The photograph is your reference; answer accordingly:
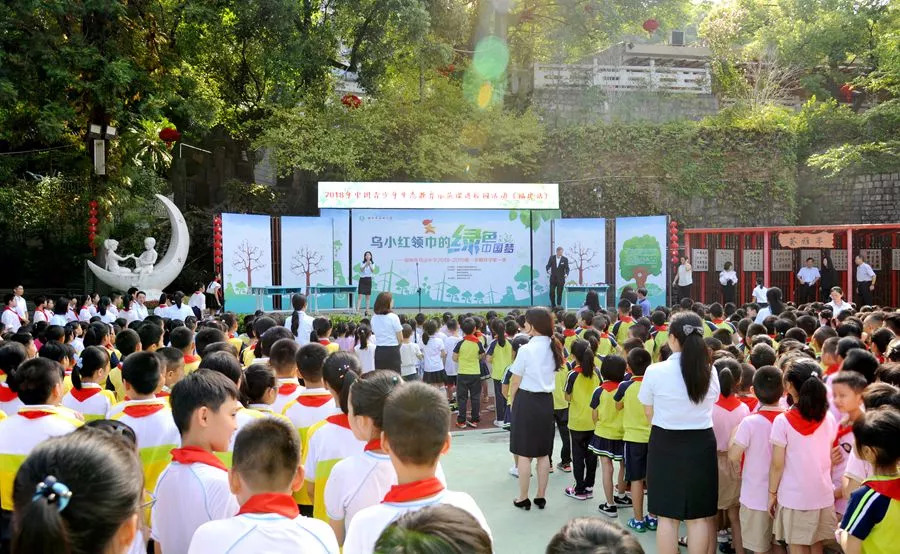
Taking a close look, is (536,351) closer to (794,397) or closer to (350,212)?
(794,397)

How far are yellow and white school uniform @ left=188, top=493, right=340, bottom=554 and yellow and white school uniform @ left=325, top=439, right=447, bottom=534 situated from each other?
25.8 inches

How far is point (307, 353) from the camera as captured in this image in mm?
4008

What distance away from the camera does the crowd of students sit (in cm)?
163

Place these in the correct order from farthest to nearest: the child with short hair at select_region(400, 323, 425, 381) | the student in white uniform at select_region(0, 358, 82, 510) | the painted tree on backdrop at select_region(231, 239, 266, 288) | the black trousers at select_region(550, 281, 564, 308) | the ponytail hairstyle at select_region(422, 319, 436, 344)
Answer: the black trousers at select_region(550, 281, 564, 308), the painted tree on backdrop at select_region(231, 239, 266, 288), the ponytail hairstyle at select_region(422, 319, 436, 344), the child with short hair at select_region(400, 323, 425, 381), the student in white uniform at select_region(0, 358, 82, 510)

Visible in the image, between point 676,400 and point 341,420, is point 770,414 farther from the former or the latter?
point 341,420

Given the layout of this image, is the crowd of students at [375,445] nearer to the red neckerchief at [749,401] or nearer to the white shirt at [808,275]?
the red neckerchief at [749,401]

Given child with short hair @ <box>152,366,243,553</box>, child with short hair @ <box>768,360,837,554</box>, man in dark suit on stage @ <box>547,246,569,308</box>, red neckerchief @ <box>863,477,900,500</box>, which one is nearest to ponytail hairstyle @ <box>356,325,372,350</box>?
child with short hair @ <box>768,360,837,554</box>

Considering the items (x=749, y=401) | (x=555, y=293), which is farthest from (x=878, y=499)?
(x=555, y=293)

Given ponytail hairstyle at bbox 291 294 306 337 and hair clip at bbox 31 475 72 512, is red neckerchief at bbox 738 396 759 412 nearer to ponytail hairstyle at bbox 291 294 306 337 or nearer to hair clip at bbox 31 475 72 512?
hair clip at bbox 31 475 72 512

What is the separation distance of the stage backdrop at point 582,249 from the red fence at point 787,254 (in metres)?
2.40

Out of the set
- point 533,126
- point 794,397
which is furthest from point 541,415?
point 533,126

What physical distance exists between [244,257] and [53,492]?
1471cm

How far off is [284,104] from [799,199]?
16.3m

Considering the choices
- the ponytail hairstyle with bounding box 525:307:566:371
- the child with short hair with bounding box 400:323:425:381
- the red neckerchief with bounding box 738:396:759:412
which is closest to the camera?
the red neckerchief with bounding box 738:396:759:412
